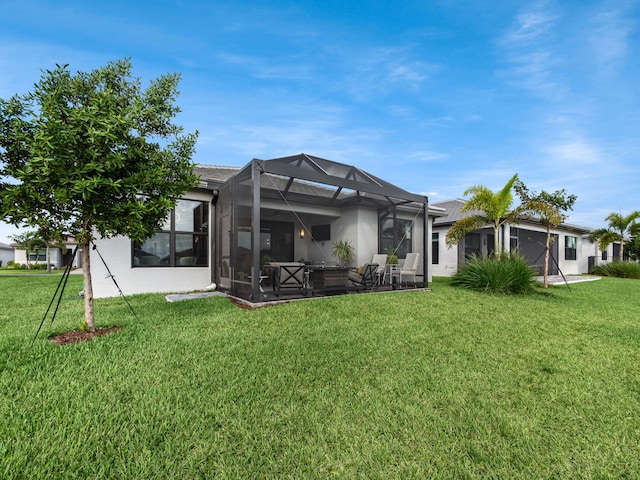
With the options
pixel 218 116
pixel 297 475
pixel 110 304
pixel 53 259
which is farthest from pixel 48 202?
pixel 53 259

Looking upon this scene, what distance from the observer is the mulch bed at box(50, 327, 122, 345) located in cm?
402

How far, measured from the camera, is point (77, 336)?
4.21 m


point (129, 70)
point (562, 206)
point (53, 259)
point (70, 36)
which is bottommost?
point (53, 259)

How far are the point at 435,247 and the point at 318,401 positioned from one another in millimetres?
14067

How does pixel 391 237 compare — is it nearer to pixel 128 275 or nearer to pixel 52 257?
pixel 128 275

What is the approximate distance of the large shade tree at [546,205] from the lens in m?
10.1

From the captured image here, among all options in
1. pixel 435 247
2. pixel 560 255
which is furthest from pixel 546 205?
pixel 560 255

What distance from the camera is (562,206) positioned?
1109 cm

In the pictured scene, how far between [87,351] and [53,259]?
36.0m

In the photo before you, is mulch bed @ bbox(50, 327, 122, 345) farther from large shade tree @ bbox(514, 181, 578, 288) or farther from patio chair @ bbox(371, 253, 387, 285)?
large shade tree @ bbox(514, 181, 578, 288)

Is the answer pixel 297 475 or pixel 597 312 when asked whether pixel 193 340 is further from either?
pixel 597 312

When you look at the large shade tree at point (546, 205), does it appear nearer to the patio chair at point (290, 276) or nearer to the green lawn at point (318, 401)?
the green lawn at point (318, 401)

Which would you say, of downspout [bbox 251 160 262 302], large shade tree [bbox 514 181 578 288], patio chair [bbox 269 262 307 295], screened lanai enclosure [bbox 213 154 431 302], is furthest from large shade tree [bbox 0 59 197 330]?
large shade tree [bbox 514 181 578 288]

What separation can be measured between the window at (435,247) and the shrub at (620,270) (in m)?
11.1
